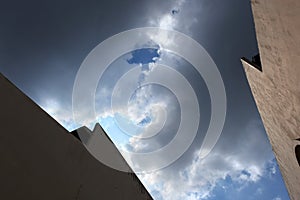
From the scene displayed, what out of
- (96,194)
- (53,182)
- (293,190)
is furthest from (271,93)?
(53,182)

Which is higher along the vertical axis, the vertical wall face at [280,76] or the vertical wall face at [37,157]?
the vertical wall face at [280,76]

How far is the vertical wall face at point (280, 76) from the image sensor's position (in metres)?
3.06

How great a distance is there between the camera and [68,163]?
3465mm

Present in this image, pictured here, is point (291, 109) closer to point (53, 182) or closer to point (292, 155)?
point (292, 155)

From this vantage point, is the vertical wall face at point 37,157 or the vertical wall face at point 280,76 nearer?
the vertical wall face at point 37,157

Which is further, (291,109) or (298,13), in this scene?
(291,109)

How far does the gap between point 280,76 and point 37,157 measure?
3.72m

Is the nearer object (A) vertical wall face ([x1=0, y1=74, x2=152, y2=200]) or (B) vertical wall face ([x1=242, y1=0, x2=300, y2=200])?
(A) vertical wall face ([x1=0, y1=74, x2=152, y2=200])

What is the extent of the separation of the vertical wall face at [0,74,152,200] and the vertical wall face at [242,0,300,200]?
3319 millimetres

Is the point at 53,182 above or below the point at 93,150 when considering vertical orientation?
below

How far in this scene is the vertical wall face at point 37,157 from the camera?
8.27ft

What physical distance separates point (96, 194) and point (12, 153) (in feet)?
6.18

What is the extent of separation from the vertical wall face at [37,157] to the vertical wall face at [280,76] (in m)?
3.32

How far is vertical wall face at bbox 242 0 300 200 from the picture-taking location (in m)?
3.06
